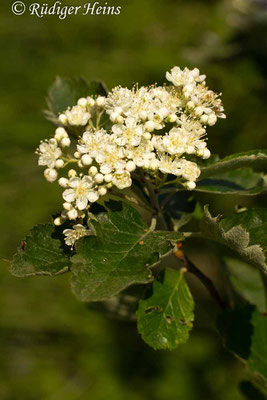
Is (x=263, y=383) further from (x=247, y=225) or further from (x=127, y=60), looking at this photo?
(x=127, y=60)

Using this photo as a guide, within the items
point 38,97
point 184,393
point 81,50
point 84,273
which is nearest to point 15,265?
point 84,273

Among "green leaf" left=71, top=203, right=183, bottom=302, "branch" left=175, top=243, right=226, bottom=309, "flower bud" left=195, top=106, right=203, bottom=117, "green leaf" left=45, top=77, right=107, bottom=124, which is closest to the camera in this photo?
"green leaf" left=71, top=203, right=183, bottom=302

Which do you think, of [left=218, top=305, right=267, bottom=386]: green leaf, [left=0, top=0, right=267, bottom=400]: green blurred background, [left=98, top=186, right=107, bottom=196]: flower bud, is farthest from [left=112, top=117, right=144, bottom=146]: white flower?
[left=0, top=0, right=267, bottom=400]: green blurred background

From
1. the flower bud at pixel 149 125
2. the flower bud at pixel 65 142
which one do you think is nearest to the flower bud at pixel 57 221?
the flower bud at pixel 65 142

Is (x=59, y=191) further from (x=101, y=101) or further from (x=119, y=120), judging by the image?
(x=119, y=120)

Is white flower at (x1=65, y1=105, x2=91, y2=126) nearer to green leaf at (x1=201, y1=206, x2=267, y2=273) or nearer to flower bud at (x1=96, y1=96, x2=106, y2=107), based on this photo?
flower bud at (x1=96, y1=96, x2=106, y2=107)

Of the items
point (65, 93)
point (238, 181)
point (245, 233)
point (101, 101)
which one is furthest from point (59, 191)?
point (245, 233)

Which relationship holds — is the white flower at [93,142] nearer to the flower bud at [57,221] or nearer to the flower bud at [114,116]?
the flower bud at [114,116]

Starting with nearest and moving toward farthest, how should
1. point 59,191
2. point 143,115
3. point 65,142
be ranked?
point 143,115, point 65,142, point 59,191
